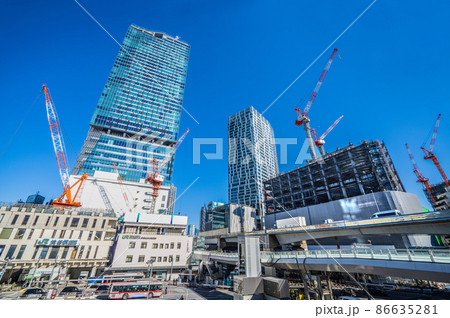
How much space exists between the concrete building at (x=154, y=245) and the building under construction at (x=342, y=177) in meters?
32.2

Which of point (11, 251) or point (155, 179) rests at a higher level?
point (155, 179)

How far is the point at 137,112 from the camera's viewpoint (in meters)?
91.4

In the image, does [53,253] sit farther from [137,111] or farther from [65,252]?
[137,111]

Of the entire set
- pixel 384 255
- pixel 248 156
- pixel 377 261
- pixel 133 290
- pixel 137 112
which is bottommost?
pixel 133 290

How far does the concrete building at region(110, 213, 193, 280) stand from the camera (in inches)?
1479

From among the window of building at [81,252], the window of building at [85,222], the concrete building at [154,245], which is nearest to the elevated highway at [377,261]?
Answer: the concrete building at [154,245]

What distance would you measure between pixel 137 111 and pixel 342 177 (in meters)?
92.2

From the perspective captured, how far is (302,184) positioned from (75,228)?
66.4 metres

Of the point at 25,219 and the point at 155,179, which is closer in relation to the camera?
the point at 25,219

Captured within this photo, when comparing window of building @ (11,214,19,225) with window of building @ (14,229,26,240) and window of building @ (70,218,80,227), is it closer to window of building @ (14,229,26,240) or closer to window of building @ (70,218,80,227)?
window of building @ (14,229,26,240)

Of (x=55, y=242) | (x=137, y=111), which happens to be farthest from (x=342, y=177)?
(x=137, y=111)
